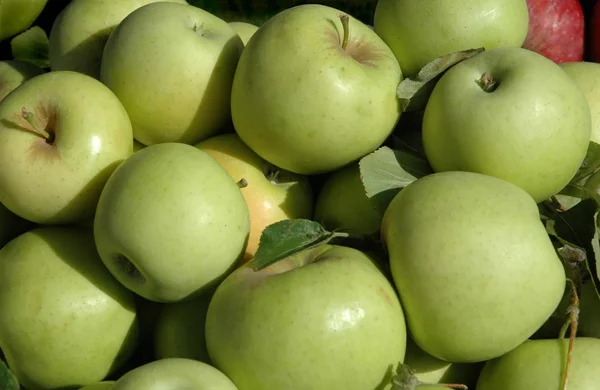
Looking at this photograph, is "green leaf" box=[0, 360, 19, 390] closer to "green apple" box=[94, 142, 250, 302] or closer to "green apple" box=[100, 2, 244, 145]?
"green apple" box=[94, 142, 250, 302]

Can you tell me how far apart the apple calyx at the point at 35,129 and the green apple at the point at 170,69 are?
0.61ft

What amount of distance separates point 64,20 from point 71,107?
A: 0.46m

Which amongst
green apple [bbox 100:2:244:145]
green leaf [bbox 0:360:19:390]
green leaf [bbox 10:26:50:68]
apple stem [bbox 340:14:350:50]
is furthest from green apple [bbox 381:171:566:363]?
green leaf [bbox 10:26:50:68]

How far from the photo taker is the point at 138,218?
3.73ft

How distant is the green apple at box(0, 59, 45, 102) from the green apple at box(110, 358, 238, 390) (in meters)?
1.00

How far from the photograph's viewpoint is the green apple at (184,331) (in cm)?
126

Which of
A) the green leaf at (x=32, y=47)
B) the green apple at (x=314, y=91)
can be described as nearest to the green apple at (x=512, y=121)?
the green apple at (x=314, y=91)

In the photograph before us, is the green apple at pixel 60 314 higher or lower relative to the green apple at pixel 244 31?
lower

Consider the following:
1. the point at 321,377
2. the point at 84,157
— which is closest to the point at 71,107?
the point at 84,157

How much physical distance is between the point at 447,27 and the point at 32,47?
4.69 feet

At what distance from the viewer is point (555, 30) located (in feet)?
6.48

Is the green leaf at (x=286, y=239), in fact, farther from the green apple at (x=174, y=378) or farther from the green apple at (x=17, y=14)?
the green apple at (x=17, y=14)

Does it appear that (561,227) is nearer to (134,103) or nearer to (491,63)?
(491,63)

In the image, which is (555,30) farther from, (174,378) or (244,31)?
(174,378)
